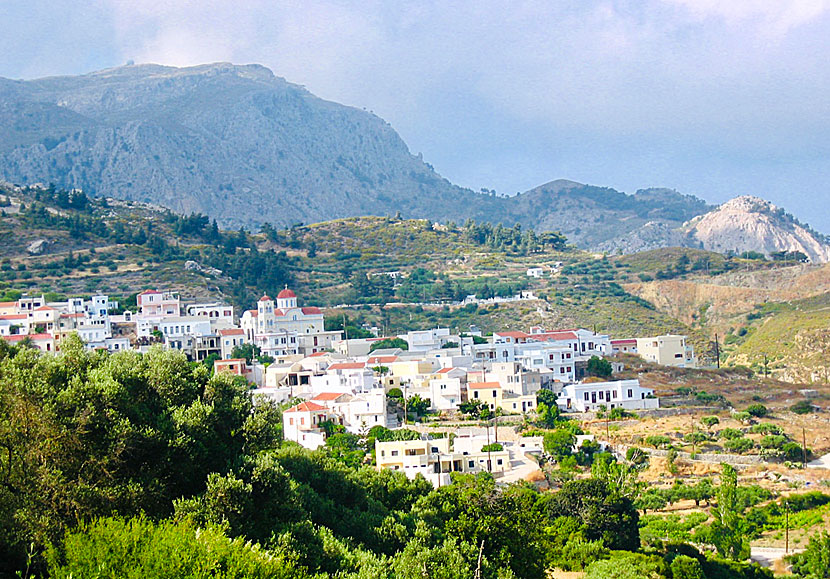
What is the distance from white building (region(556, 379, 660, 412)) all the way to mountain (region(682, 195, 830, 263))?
13800 cm

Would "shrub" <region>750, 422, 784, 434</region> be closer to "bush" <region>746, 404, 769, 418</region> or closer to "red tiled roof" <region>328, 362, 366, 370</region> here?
"bush" <region>746, 404, 769, 418</region>

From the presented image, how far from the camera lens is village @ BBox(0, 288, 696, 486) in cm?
3644

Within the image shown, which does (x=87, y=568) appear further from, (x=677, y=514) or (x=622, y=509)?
(x=677, y=514)

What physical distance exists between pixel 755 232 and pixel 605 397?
146m

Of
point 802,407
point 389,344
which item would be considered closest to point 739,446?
point 802,407

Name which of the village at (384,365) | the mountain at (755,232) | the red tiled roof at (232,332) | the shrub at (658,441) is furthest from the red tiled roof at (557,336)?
the mountain at (755,232)

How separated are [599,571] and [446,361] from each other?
27.5 metres

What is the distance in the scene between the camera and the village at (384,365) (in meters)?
36.4

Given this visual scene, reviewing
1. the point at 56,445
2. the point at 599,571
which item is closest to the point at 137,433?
the point at 56,445

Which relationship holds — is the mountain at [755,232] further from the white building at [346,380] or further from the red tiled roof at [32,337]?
the red tiled roof at [32,337]

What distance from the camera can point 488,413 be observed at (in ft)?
A: 138

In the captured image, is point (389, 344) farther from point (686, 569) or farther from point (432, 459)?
point (686, 569)

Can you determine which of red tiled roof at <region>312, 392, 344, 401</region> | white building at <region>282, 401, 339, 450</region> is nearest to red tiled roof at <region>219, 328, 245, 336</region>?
red tiled roof at <region>312, 392, 344, 401</region>

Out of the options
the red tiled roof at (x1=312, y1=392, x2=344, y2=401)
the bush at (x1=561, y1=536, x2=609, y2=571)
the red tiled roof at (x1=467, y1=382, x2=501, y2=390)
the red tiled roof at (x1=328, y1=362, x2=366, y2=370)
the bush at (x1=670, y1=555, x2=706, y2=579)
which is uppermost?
the red tiled roof at (x1=328, y1=362, x2=366, y2=370)
